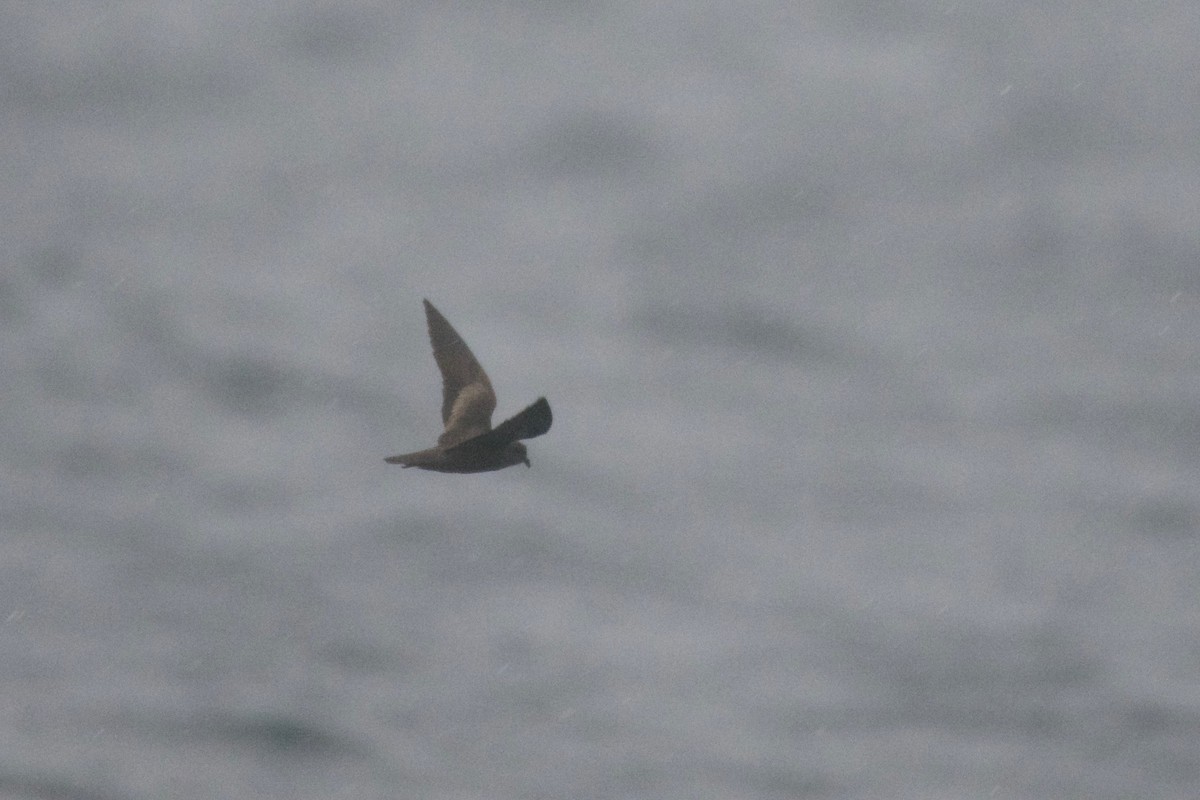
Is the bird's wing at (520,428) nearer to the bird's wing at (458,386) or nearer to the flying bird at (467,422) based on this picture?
the flying bird at (467,422)

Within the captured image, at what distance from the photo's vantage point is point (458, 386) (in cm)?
2092

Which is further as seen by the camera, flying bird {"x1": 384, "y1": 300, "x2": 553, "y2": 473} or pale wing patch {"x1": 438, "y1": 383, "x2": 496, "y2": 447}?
pale wing patch {"x1": 438, "y1": 383, "x2": 496, "y2": 447}

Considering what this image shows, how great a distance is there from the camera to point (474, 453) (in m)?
17.4

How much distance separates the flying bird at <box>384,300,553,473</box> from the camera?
16.5 meters

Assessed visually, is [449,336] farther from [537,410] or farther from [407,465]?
[537,410]

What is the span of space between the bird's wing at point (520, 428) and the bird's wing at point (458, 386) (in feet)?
4.38

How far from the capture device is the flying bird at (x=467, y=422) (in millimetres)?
16470

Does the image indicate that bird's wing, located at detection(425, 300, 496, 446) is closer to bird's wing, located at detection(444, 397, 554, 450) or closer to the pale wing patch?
the pale wing patch

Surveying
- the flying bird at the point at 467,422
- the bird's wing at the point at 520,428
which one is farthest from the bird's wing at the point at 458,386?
the bird's wing at the point at 520,428

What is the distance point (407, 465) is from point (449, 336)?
15.8ft

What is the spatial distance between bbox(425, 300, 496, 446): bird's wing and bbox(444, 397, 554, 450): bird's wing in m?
1.34

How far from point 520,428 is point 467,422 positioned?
3438 mm

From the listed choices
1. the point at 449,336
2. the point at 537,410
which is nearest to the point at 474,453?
the point at 537,410

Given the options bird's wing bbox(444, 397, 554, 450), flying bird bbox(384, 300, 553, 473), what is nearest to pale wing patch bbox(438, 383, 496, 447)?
flying bird bbox(384, 300, 553, 473)
